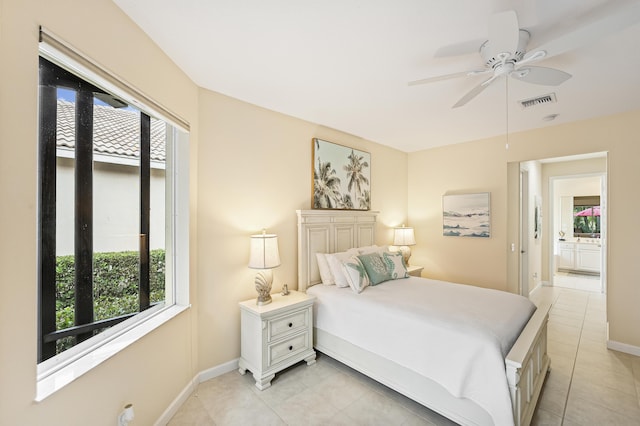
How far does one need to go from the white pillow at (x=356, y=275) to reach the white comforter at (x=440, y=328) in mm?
71

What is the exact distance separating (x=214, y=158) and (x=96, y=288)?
1378 millimetres

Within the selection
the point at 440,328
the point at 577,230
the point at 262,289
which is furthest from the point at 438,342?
the point at 577,230

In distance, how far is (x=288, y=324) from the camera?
250 cm

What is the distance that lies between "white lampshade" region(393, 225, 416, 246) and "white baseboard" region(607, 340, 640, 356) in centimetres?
241

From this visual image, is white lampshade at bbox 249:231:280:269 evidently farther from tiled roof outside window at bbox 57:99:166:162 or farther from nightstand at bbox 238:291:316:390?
→ tiled roof outside window at bbox 57:99:166:162

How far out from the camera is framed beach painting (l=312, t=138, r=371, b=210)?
134 inches

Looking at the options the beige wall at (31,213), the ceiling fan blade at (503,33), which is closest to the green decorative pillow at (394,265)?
the ceiling fan blade at (503,33)

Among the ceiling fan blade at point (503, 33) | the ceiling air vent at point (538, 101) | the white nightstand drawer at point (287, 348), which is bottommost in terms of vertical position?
the white nightstand drawer at point (287, 348)

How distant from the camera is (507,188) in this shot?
3.86 meters

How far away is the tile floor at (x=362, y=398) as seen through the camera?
193cm

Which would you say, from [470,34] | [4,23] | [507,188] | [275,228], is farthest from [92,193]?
[507,188]

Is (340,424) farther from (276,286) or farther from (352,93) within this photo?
(352,93)

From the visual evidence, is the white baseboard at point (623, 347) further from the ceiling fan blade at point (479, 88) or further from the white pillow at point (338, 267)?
the ceiling fan blade at point (479, 88)

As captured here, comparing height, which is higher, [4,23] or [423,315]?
[4,23]
